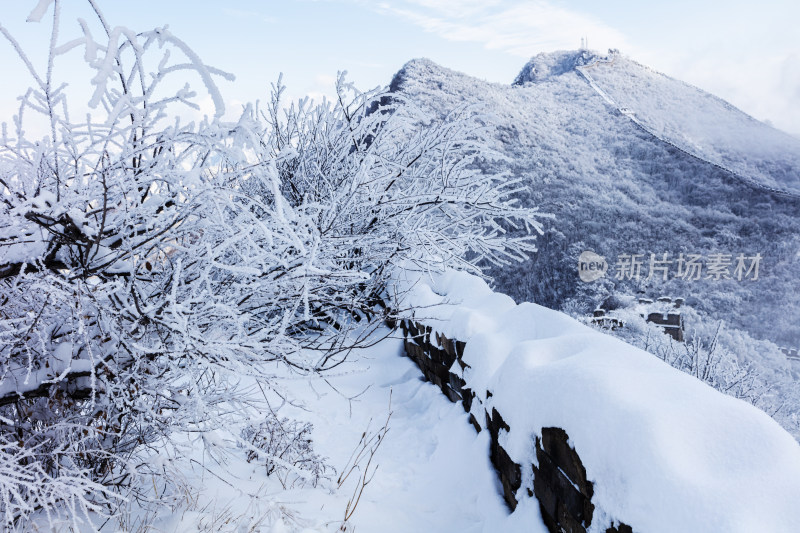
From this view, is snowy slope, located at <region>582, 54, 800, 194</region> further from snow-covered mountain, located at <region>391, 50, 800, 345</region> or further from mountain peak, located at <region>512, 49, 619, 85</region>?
mountain peak, located at <region>512, 49, 619, 85</region>

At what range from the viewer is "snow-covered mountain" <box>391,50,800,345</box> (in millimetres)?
18891

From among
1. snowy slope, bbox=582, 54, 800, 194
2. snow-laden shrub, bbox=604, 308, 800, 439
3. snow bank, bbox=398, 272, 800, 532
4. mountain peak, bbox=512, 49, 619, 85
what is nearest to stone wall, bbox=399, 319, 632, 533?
snow bank, bbox=398, 272, 800, 532

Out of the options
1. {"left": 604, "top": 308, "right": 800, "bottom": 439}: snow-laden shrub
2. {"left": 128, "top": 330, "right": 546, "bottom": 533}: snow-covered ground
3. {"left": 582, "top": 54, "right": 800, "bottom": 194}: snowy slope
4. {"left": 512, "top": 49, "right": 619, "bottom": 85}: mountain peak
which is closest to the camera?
{"left": 128, "top": 330, "right": 546, "bottom": 533}: snow-covered ground

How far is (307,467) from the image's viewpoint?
298 centimetres

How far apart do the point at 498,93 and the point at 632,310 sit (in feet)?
68.8

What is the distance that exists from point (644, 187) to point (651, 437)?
28.3 m

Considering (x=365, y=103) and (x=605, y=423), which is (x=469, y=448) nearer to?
(x=605, y=423)

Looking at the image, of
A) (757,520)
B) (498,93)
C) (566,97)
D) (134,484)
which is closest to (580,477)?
(757,520)

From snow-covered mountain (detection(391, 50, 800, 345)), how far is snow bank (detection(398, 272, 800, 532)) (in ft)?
43.7

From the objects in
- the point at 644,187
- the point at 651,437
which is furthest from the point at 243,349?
the point at 644,187

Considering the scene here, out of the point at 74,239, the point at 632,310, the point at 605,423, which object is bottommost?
the point at 632,310

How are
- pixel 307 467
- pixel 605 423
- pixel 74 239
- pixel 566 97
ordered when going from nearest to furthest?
1. pixel 74 239
2. pixel 605 423
3. pixel 307 467
4. pixel 566 97

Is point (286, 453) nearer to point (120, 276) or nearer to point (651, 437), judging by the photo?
point (120, 276)

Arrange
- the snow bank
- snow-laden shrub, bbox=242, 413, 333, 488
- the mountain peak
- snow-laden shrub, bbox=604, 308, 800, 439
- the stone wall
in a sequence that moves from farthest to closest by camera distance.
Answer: the mountain peak
snow-laden shrub, bbox=604, 308, 800, 439
snow-laden shrub, bbox=242, 413, 333, 488
the stone wall
the snow bank
